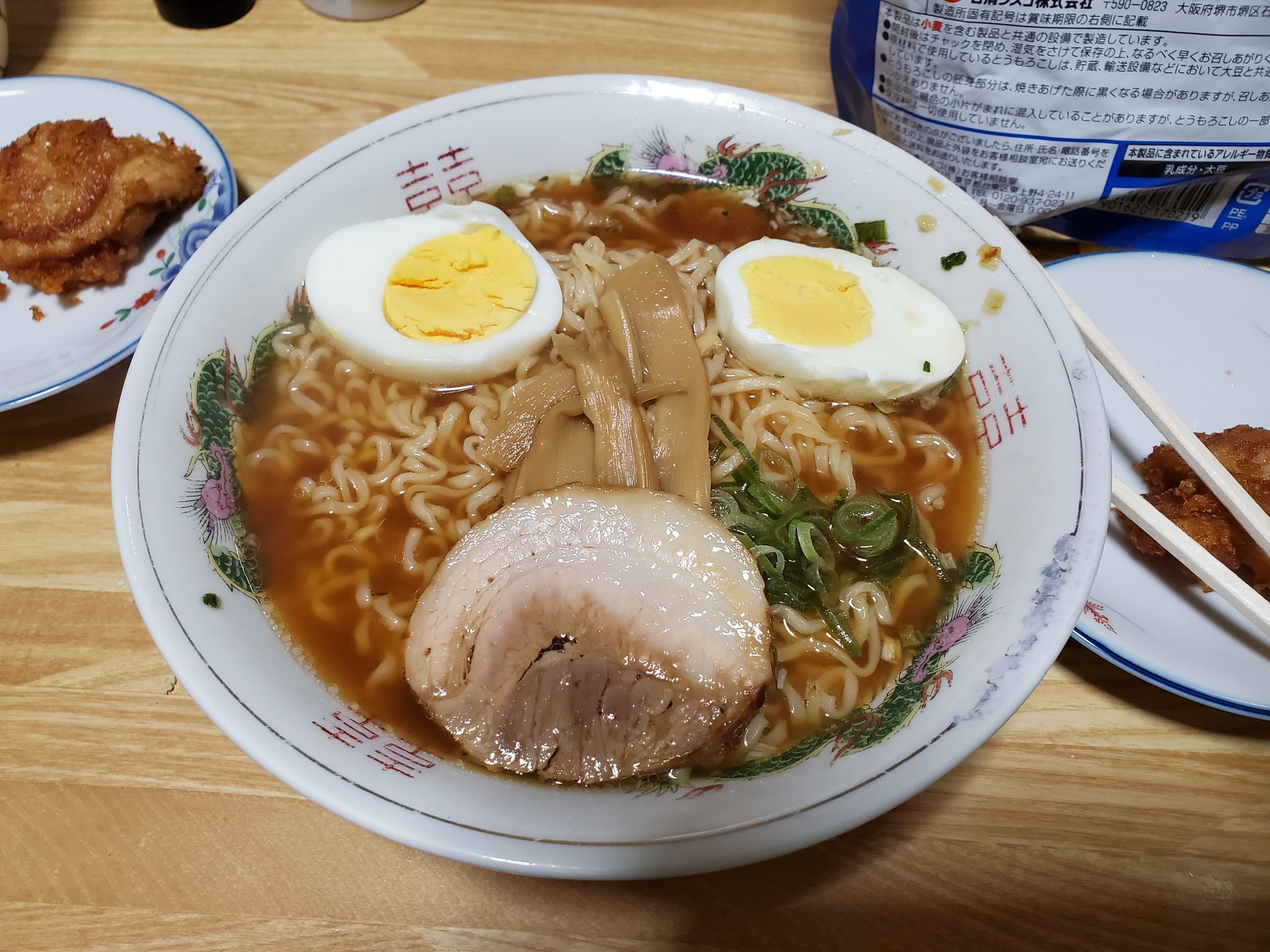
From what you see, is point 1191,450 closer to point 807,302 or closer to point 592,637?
point 807,302

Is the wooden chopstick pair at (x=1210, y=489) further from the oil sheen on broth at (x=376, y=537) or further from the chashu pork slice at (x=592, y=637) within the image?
the chashu pork slice at (x=592, y=637)

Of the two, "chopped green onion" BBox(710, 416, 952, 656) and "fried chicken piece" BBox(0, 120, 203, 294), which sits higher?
"fried chicken piece" BBox(0, 120, 203, 294)

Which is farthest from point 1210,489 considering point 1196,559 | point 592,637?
point 592,637

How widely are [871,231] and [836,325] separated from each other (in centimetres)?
34

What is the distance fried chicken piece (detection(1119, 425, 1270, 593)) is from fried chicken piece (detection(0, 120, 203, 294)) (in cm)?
266

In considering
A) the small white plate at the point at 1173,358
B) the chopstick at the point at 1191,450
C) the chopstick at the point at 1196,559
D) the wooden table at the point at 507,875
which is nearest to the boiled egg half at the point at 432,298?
the wooden table at the point at 507,875

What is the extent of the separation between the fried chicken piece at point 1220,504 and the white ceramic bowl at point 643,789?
480 millimetres

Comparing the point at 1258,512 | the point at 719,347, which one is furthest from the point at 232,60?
the point at 1258,512

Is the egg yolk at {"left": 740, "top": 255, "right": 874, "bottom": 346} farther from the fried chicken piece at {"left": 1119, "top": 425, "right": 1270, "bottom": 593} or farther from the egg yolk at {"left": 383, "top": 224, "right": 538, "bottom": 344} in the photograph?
the fried chicken piece at {"left": 1119, "top": 425, "right": 1270, "bottom": 593}

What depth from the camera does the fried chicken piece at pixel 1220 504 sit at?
5.61ft

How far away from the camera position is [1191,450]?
1.67 metres

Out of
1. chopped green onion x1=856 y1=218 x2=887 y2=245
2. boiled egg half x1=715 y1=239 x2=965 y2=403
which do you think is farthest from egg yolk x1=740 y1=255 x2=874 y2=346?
chopped green onion x1=856 y1=218 x2=887 y2=245

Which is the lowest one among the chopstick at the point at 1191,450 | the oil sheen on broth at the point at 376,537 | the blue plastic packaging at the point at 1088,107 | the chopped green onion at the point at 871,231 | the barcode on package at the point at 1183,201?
the oil sheen on broth at the point at 376,537

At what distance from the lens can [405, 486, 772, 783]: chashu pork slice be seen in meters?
1.37
